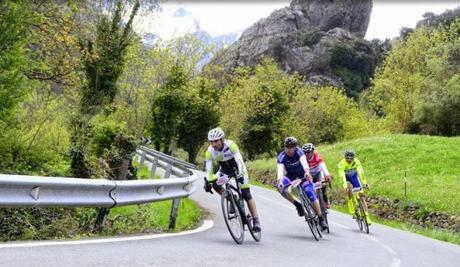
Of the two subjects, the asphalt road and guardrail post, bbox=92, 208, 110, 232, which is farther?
guardrail post, bbox=92, 208, 110, 232

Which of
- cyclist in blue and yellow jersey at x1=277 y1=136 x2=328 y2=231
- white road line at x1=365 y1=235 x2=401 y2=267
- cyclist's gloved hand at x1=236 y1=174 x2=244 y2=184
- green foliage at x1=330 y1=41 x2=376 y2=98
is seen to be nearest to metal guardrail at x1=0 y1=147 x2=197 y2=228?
cyclist's gloved hand at x1=236 y1=174 x2=244 y2=184

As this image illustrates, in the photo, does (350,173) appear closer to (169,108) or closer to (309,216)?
(309,216)

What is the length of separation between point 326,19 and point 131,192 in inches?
5012

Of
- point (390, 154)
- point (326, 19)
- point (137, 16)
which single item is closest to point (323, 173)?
point (137, 16)

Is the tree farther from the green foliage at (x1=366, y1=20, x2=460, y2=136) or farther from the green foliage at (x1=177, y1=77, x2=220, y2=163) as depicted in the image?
the green foliage at (x1=366, y1=20, x2=460, y2=136)

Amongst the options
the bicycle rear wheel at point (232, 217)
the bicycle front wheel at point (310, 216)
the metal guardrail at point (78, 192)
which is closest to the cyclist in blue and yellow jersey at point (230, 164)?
the bicycle rear wheel at point (232, 217)

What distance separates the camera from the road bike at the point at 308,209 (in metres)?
11.0

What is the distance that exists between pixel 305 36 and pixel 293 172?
11196 cm

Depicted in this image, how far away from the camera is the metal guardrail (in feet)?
20.8

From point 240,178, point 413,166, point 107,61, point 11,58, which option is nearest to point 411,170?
point 413,166

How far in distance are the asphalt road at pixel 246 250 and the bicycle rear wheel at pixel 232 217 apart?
163mm

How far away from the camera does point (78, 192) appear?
7371 millimetres

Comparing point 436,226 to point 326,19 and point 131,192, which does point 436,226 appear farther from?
point 326,19

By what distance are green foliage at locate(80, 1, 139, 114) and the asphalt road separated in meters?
14.5
